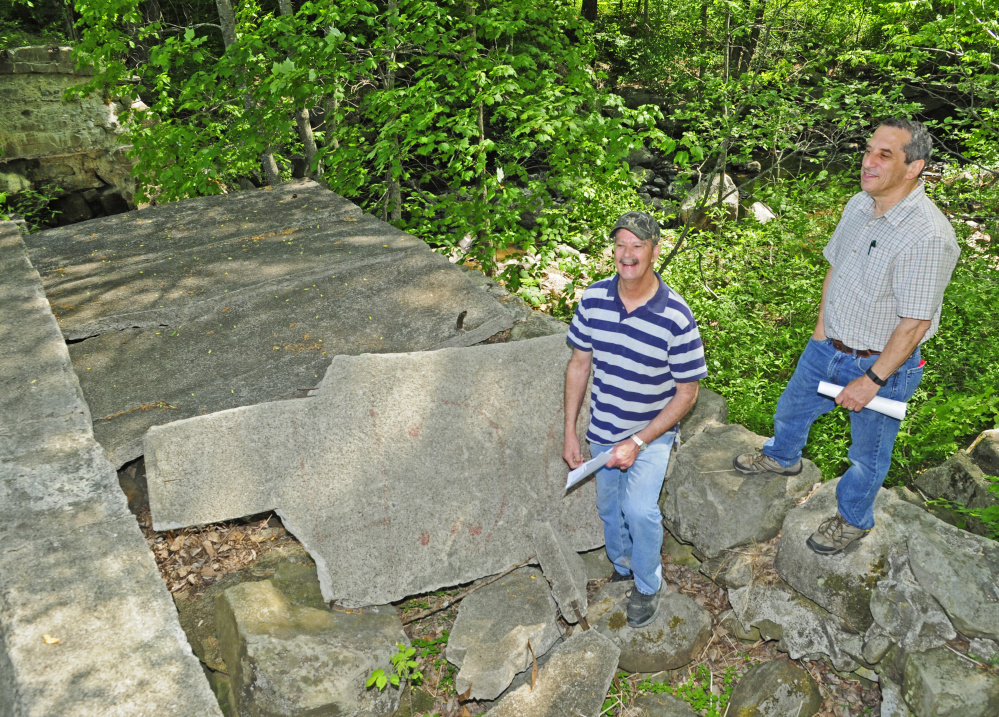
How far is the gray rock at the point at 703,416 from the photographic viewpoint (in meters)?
3.94

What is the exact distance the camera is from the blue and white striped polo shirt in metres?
2.75

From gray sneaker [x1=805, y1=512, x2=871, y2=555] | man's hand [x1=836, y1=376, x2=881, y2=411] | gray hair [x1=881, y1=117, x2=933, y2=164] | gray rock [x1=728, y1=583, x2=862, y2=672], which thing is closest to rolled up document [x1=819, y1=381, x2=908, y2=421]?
man's hand [x1=836, y1=376, x2=881, y2=411]

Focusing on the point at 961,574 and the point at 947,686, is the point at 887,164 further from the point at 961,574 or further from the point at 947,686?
the point at 947,686

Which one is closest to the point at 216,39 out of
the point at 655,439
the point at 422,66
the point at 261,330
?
the point at 422,66

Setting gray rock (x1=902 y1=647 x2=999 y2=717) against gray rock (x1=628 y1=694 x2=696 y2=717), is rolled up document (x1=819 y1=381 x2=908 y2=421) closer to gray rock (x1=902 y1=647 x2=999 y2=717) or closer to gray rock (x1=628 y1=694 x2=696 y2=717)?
gray rock (x1=902 y1=647 x2=999 y2=717)

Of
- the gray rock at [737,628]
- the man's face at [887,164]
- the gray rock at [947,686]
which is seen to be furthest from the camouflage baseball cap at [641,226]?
the gray rock at [947,686]

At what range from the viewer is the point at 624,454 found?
9.45ft

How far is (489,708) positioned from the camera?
120 inches

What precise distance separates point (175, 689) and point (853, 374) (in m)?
2.65

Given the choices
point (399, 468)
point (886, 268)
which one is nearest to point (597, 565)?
point (399, 468)

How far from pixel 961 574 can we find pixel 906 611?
26cm

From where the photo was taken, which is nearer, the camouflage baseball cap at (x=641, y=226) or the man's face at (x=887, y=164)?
the man's face at (x=887, y=164)

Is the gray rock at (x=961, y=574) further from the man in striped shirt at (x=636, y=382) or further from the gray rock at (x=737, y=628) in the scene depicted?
the man in striped shirt at (x=636, y=382)

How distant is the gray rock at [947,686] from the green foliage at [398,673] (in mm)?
1979
